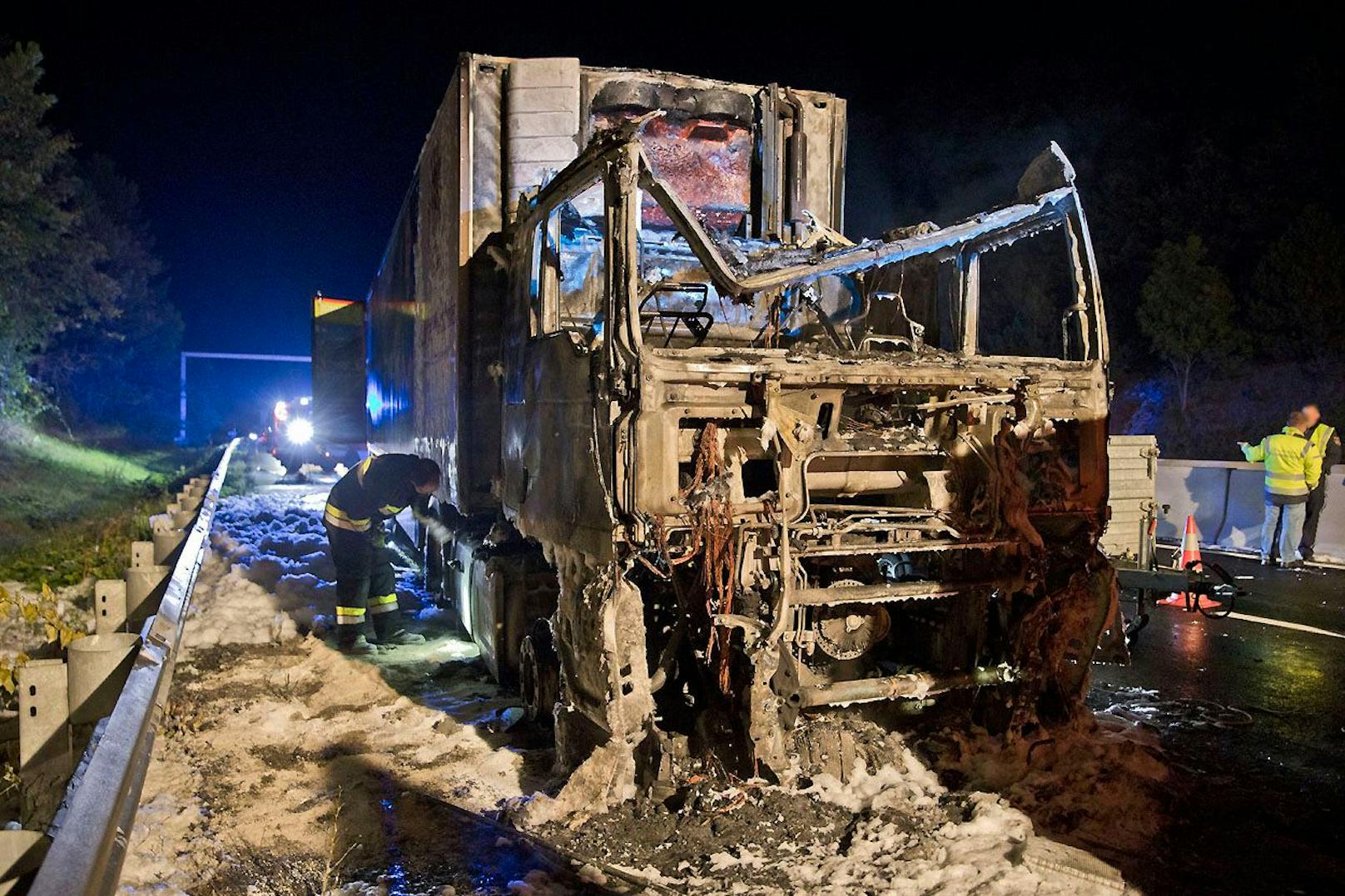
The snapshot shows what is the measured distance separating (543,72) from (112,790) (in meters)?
5.02

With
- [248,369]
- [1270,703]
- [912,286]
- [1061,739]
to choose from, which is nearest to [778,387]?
[1061,739]

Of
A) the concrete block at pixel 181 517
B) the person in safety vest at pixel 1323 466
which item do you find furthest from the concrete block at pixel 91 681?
the person in safety vest at pixel 1323 466

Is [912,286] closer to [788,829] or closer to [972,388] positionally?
[972,388]

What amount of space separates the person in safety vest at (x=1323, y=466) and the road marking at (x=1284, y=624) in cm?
371

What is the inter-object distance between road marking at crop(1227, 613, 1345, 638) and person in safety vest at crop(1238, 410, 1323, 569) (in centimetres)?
328

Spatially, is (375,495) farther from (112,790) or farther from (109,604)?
(112,790)

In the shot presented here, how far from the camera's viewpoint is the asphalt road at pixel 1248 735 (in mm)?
3947

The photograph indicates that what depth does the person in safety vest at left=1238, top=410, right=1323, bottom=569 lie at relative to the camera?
11141 mm

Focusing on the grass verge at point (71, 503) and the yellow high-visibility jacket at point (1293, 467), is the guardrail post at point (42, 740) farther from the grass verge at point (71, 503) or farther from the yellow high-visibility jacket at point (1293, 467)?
the yellow high-visibility jacket at point (1293, 467)

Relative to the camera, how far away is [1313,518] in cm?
1169

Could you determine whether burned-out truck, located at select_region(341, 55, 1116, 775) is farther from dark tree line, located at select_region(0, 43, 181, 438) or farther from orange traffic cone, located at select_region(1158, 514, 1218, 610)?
dark tree line, located at select_region(0, 43, 181, 438)

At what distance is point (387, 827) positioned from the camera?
14.2 feet

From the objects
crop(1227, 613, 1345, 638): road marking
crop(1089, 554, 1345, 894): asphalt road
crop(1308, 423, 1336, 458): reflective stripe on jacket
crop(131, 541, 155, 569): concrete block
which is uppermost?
crop(1308, 423, 1336, 458): reflective stripe on jacket

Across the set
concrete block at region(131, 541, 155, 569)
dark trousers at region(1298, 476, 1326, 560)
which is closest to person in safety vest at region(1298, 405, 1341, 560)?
dark trousers at region(1298, 476, 1326, 560)
